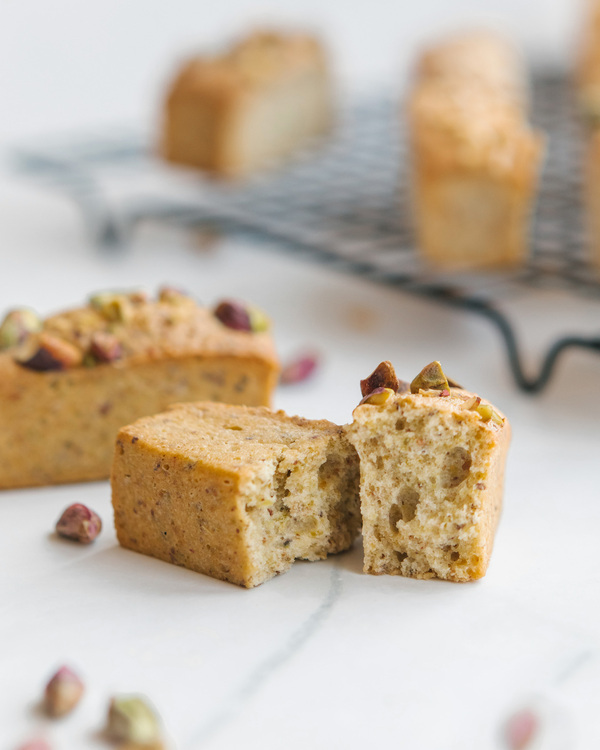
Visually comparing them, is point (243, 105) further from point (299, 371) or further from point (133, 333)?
point (133, 333)

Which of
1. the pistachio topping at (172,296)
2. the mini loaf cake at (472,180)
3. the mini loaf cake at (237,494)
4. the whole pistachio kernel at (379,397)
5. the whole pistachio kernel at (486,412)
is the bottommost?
the mini loaf cake at (237,494)

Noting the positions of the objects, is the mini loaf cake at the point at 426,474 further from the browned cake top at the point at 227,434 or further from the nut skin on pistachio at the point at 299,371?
the nut skin on pistachio at the point at 299,371

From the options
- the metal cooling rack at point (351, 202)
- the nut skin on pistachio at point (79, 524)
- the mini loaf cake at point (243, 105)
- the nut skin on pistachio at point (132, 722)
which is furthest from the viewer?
the mini loaf cake at point (243, 105)

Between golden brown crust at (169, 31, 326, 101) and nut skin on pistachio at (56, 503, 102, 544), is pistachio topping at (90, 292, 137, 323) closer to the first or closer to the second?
nut skin on pistachio at (56, 503, 102, 544)

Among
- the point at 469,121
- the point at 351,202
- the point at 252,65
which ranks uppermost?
the point at 252,65

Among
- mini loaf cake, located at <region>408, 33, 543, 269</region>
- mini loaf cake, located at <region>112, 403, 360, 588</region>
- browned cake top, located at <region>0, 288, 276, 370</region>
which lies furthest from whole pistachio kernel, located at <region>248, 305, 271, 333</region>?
mini loaf cake, located at <region>408, 33, 543, 269</region>

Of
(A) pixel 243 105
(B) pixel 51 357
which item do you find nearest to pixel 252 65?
(A) pixel 243 105

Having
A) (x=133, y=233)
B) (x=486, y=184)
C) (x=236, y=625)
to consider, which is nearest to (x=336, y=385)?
(x=486, y=184)

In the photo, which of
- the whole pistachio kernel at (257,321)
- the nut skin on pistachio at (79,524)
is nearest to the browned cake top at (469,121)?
the whole pistachio kernel at (257,321)
